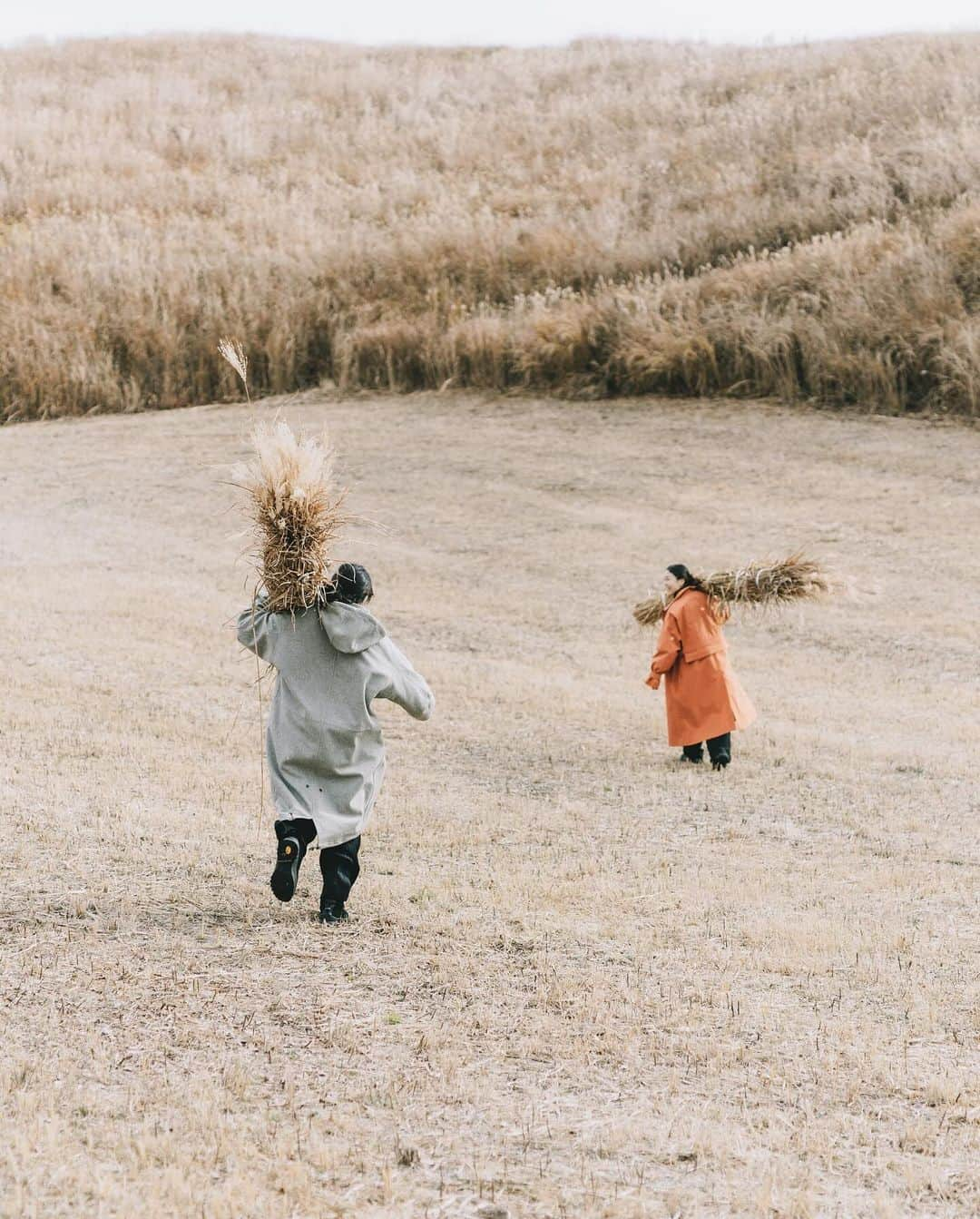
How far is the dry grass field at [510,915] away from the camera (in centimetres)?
384

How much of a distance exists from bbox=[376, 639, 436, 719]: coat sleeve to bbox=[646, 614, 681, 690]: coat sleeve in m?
3.50

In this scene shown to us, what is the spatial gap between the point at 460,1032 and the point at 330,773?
4.64 ft

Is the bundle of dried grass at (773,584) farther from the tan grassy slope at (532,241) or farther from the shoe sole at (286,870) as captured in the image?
the tan grassy slope at (532,241)

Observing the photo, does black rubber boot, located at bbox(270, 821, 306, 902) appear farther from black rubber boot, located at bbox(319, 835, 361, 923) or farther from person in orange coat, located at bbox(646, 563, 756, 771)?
person in orange coat, located at bbox(646, 563, 756, 771)

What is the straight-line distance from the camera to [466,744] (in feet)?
31.6

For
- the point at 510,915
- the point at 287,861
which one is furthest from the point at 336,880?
the point at 510,915

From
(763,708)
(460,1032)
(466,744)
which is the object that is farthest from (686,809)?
(460,1032)

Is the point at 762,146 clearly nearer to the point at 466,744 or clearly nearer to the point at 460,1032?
the point at 466,744

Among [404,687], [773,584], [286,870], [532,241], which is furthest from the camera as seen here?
[532,241]

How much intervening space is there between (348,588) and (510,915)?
5.26ft

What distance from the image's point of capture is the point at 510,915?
616 cm

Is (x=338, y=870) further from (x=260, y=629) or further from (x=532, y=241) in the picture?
(x=532, y=241)

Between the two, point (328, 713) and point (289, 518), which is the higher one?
point (289, 518)

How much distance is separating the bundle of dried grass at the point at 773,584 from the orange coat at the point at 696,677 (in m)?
0.20
